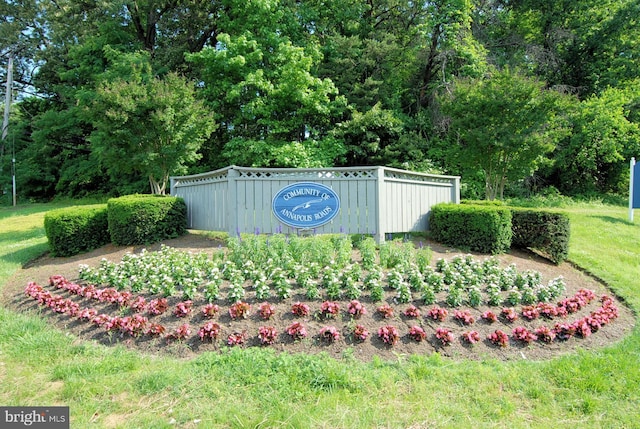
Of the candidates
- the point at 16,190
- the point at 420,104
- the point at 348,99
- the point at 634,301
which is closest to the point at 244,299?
the point at 634,301

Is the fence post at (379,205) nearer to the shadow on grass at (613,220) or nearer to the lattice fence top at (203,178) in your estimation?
the lattice fence top at (203,178)

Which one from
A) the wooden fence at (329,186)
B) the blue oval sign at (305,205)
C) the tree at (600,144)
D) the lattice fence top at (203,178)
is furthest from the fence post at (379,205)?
the tree at (600,144)

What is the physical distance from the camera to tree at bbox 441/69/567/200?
29.2 ft

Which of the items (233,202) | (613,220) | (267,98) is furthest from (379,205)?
(267,98)

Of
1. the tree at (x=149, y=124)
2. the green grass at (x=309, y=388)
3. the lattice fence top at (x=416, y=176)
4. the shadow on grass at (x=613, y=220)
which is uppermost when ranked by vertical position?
the tree at (x=149, y=124)

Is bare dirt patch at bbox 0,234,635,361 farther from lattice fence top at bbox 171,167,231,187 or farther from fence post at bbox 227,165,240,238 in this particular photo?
lattice fence top at bbox 171,167,231,187

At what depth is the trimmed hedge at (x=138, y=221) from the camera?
648 cm

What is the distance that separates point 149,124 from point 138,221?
352 cm

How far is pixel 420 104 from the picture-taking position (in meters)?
16.0

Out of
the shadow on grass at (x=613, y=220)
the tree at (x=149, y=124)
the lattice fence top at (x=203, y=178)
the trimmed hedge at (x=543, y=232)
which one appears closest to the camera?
the trimmed hedge at (x=543, y=232)

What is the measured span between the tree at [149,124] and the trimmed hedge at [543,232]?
7.45 meters

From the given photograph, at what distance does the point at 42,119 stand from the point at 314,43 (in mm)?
12952

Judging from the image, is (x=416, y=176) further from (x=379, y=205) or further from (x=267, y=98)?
(x=267, y=98)

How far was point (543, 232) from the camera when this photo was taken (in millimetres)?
6086
